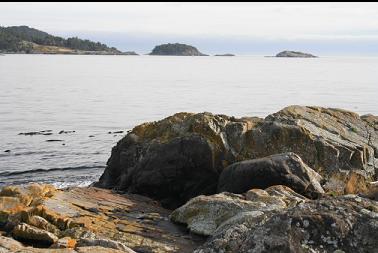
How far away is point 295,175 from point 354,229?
9480 millimetres

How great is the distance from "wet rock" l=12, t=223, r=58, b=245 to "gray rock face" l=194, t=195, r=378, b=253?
18.8 ft

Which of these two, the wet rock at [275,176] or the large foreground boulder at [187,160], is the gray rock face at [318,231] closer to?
the wet rock at [275,176]

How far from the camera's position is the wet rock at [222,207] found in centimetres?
1355

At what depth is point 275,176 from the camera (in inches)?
661

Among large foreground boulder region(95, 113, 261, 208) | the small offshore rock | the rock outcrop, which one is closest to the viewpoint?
the small offshore rock

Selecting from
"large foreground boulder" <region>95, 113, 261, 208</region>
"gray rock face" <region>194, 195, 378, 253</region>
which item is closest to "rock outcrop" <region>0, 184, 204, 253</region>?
"large foreground boulder" <region>95, 113, 261, 208</region>

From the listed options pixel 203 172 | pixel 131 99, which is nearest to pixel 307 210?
pixel 203 172

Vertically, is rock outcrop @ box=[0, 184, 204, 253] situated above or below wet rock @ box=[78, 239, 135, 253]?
below

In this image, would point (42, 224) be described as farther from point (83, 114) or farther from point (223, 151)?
point (83, 114)

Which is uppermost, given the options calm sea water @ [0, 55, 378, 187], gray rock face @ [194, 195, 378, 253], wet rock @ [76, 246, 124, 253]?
gray rock face @ [194, 195, 378, 253]

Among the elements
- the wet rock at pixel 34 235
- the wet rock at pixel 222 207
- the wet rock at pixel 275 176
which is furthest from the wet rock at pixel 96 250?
the wet rock at pixel 275 176

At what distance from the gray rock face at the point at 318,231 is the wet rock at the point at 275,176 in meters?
8.96

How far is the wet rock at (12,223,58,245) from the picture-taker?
38.2 feet

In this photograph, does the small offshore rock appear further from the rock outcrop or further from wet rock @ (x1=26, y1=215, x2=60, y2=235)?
wet rock @ (x1=26, y1=215, x2=60, y2=235)
